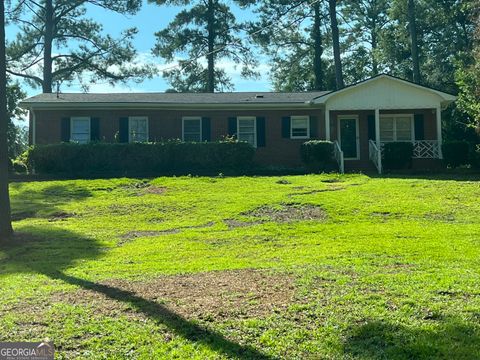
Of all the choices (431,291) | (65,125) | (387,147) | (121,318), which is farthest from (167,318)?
(65,125)

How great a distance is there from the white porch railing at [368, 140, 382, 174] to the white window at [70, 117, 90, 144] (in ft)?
40.8

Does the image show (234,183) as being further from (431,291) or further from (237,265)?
(431,291)

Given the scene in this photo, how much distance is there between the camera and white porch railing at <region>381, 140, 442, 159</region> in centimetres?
2070

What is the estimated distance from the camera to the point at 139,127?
73.4ft

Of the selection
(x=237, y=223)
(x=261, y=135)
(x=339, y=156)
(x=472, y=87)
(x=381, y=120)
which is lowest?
(x=237, y=223)

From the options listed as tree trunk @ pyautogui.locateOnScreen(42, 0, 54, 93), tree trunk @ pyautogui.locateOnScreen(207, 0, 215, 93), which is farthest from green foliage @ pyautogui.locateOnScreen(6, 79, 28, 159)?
tree trunk @ pyautogui.locateOnScreen(207, 0, 215, 93)

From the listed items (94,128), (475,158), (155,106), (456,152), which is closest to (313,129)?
(456,152)

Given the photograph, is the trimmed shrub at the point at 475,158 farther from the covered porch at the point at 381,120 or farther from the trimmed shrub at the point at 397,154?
the trimmed shrub at the point at 397,154

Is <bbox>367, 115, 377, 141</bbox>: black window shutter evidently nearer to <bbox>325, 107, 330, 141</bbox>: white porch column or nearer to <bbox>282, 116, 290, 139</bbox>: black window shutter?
<bbox>325, 107, 330, 141</bbox>: white porch column

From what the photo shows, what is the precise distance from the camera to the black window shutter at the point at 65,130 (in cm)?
2157

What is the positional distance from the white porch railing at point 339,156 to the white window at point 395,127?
279 cm

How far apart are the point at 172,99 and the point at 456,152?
12.5m

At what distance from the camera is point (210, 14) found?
35.7 meters

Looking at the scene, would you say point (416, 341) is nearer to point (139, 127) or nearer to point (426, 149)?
point (426, 149)
